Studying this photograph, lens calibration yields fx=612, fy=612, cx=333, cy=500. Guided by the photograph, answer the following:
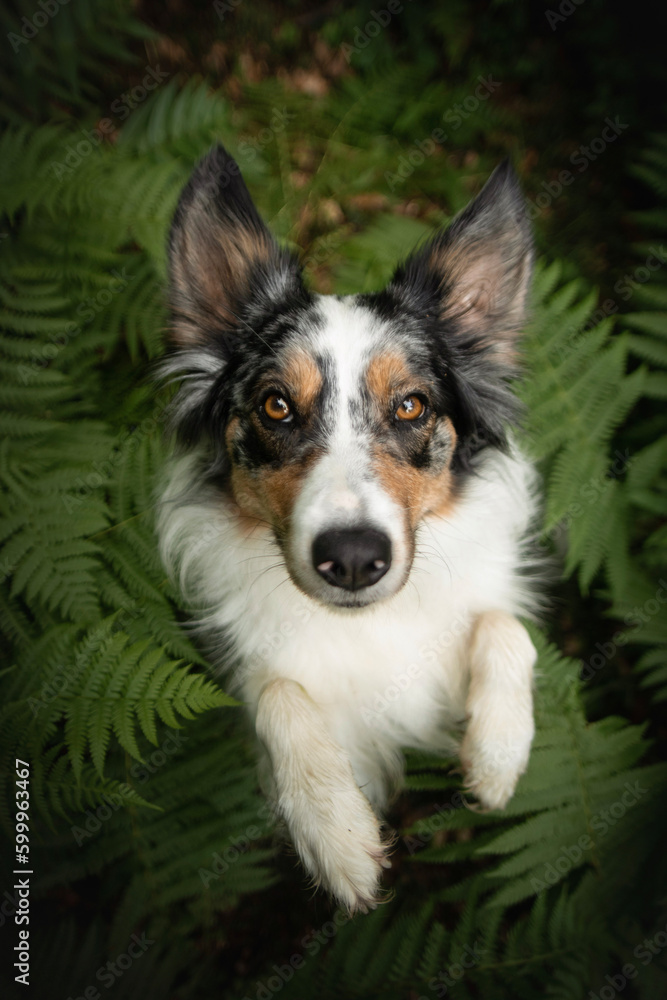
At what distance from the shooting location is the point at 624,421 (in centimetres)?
418

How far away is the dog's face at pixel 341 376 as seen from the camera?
2.59 meters

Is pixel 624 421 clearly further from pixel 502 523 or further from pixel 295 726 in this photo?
pixel 295 726

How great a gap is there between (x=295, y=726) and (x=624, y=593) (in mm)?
2215

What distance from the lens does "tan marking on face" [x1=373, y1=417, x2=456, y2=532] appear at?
2691 mm

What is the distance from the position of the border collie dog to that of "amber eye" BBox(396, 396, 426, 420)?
0.01 meters

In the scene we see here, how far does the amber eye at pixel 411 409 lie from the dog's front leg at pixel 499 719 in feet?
3.83

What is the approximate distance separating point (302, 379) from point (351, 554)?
0.89 metres
